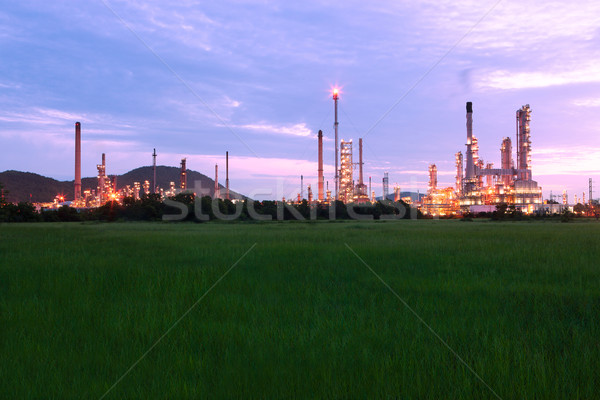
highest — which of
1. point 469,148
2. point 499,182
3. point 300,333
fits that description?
point 469,148

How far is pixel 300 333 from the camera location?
4.85 meters

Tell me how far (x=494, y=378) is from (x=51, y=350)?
198 inches

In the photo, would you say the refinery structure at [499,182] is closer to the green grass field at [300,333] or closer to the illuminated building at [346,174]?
Answer: the illuminated building at [346,174]

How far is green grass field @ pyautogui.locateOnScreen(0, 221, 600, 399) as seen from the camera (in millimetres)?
3584

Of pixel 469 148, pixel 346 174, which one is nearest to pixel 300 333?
pixel 346 174

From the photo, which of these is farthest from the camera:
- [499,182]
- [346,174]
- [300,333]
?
[499,182]

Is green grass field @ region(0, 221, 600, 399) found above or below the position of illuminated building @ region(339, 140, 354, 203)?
below

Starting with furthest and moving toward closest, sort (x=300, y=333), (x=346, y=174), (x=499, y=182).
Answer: (x=499, y=182)
(x=346, y=174)
(x=300, y=333)

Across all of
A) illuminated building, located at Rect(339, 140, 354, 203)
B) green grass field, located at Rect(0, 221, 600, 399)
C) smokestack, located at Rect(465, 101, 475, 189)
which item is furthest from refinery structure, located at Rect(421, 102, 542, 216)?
green grass field, located at Rect(0, 221, 600, 399)

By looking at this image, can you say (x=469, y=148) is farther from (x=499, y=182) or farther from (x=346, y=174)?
(x=346, y=174)

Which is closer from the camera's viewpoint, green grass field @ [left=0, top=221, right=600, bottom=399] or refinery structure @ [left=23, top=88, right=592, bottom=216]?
green grass field @ [left=0, top=221, right=600, bottom=399]

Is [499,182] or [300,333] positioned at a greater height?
[499,182]

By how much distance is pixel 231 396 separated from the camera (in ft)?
11.0

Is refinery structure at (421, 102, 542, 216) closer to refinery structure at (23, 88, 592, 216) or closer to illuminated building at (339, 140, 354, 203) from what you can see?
refinery structure at (23, 88, 592, 216)
